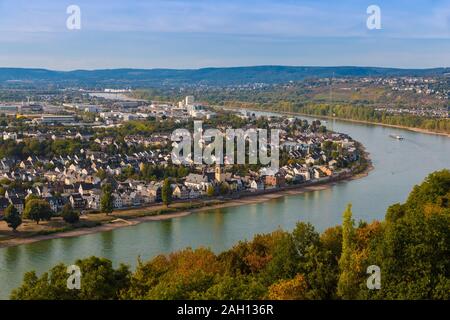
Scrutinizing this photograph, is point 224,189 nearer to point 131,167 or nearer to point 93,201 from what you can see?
point 93,201

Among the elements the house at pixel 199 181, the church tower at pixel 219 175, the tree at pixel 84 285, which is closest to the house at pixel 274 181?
the church tower at pixel 219 175

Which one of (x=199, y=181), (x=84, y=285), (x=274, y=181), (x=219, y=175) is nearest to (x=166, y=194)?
(x=199, y=181)

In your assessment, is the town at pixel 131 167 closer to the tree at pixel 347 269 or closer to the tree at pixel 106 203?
the tree at pixel 106 203

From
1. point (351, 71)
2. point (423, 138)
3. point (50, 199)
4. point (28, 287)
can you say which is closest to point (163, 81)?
point (351, 71)

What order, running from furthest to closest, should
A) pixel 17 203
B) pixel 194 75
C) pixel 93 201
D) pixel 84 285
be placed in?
pixel 194 75 → pixel 93 201 → pixel 17 203 → pixel 84 285

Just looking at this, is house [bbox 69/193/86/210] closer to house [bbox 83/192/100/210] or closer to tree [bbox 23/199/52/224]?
house [bbox 83/192/100/210]

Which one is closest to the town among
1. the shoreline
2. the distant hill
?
the shoreline
